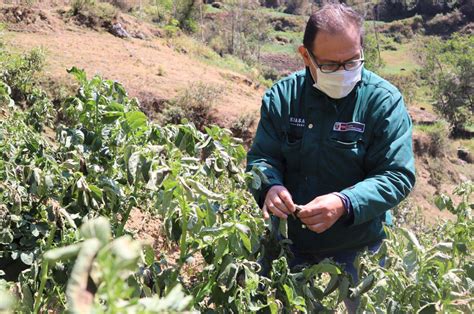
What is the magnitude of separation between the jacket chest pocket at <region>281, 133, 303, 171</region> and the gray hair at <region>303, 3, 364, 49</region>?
303 millimetres

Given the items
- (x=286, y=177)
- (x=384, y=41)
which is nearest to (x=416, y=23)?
(x=384, y=41)

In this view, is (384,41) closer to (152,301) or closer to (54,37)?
(54,37)

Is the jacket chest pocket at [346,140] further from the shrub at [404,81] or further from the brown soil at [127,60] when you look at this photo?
the shrub at [404,81]

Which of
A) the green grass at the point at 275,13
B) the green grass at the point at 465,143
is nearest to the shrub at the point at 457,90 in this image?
the green grass at the point at 465,143

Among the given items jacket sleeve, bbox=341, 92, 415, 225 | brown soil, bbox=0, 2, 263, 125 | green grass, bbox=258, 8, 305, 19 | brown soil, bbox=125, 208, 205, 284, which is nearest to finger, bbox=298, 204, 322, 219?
jacket sleeve, bbox=341, 92, 415, 225

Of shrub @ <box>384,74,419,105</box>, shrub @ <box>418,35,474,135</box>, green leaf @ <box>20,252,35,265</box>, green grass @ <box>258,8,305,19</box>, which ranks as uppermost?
green leaf @ <box>20,252,35,265</box>

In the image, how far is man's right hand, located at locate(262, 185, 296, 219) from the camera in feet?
5.41

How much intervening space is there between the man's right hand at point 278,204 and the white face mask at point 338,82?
0.37 m

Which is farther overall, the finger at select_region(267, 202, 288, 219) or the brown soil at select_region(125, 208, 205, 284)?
the brown soil at select_region(125, 208, 205, 284)

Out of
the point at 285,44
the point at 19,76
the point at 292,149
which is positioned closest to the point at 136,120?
the point at 292,149

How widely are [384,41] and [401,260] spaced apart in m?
47.5

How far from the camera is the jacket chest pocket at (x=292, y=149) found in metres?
1.90

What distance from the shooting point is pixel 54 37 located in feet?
36.1

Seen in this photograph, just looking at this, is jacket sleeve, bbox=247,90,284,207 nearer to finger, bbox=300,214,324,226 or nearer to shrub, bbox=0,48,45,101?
finger, bbox=300,214,324,226
